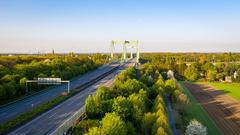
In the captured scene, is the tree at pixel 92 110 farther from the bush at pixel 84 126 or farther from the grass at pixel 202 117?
the grass at pixel 202 117

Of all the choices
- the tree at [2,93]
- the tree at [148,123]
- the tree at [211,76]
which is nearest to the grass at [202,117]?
the tree at [148,123]

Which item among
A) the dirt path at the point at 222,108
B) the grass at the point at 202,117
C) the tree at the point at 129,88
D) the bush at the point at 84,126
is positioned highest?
the tree at the point at 129,88

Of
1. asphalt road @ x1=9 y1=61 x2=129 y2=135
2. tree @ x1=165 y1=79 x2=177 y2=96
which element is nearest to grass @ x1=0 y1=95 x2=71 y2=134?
asphalt road @ x1=9 y1=61 x2=129 y2=135

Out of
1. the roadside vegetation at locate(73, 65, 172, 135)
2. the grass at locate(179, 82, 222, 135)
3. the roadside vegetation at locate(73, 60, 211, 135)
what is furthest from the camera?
the grass at locate(179, 82, 222, 135)

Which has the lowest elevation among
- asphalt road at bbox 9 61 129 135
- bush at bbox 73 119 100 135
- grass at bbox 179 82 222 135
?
grass at bbox 179 82 222 135

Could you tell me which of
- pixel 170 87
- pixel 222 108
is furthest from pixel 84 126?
pixel 222 108

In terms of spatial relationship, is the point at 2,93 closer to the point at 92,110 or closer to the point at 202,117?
the point at 92,110

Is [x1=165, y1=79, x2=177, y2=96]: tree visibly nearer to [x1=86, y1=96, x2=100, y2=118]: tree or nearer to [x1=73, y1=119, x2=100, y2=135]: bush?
[x1=86, y1=96, x2=100, y2=118]: tree

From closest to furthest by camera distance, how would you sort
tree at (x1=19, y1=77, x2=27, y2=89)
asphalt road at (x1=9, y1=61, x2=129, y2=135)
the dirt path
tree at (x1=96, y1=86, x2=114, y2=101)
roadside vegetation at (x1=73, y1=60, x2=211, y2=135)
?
roadside vegetation at (x1=73, y1=60, x2=211, y2=135)
asphalt road at (x1=9, y1=61, x2=129, y2=135)
tree at (x1=96, y1=86, x2=114, y2=101)
the dirt path
tree at (x1=19, y1=77, x2=27, y2=89)

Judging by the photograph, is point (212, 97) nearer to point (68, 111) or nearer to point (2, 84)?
point (68, 111)
